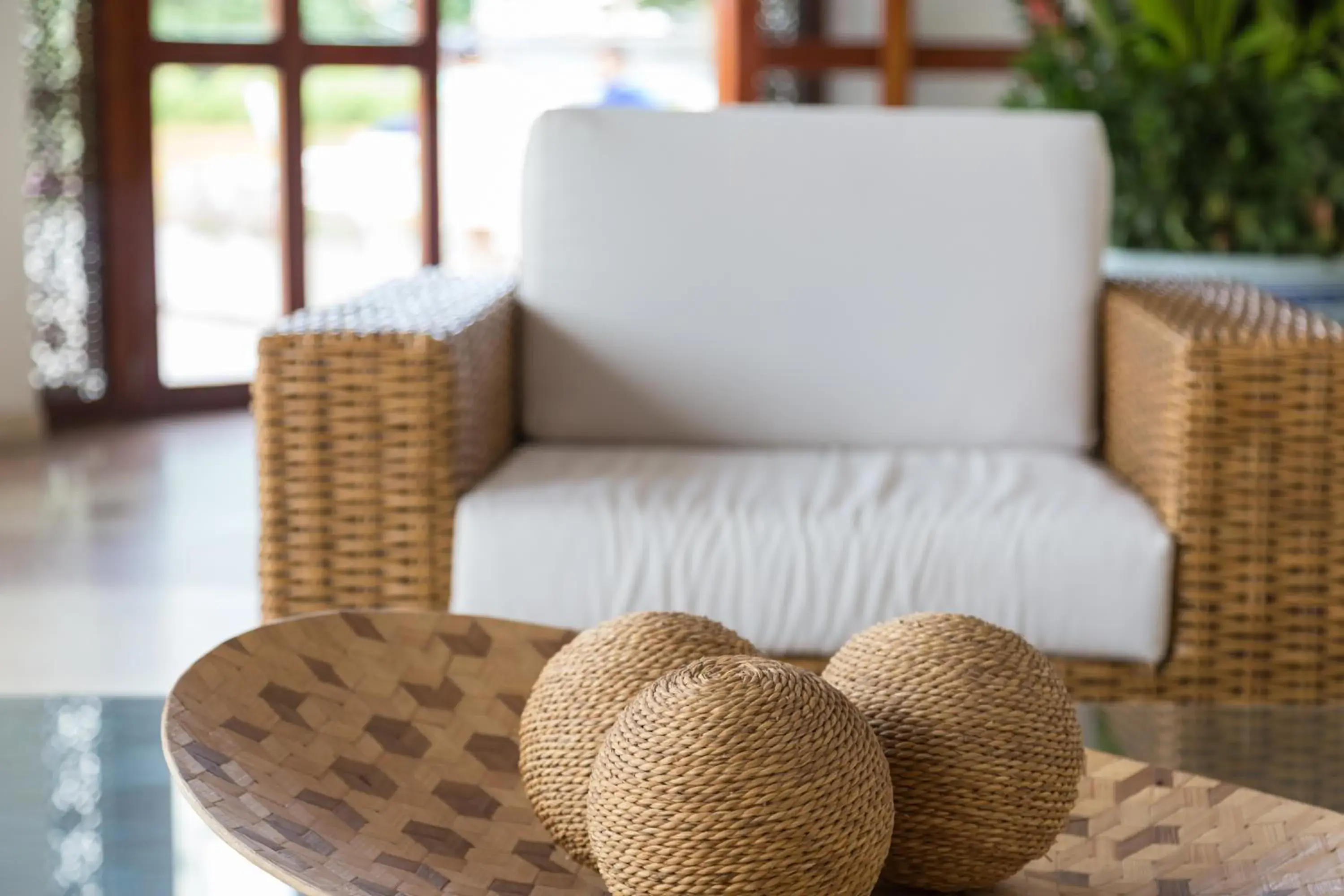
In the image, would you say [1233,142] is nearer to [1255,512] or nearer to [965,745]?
[1255,512]

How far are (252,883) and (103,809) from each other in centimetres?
14

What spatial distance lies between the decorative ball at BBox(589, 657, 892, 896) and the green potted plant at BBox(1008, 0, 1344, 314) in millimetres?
2495

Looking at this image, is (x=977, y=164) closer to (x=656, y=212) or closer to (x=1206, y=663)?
(x=656, y=212)

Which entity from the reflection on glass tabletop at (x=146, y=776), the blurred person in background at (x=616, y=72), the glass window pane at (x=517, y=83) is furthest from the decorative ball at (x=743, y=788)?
the blurred person in background at (x=616, y=72)

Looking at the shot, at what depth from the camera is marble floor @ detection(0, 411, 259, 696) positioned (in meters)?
2.36

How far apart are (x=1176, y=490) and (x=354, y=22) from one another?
3285mm

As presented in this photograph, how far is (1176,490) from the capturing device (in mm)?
1673

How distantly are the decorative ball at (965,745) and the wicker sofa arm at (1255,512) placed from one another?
99 cm

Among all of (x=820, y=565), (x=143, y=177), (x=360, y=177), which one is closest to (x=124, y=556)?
(x=143, y=177)

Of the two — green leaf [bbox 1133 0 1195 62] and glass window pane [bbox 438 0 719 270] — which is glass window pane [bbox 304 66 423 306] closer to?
green leaf [bbox 1133 0 1195 62]

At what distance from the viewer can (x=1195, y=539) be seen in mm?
1658

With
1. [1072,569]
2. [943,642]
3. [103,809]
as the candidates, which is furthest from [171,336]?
[943,642]

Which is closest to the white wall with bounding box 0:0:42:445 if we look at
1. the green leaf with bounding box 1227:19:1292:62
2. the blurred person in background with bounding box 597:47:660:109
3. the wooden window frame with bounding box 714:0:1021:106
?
the wooden window frame with bounding box 714:0:1021:106

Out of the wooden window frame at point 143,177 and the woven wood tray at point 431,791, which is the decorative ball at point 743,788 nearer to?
the woven wood tray at point 431,791
